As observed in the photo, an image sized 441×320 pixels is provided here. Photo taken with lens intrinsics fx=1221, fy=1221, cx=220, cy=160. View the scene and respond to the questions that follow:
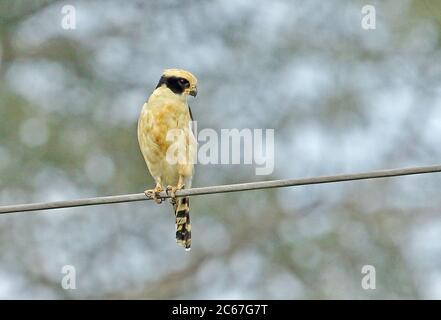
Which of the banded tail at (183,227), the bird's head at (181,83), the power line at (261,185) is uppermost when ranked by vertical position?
the bird's head at (181,83)

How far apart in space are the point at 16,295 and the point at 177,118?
6.38m

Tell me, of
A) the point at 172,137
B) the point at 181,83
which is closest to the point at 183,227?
the point at 172,137

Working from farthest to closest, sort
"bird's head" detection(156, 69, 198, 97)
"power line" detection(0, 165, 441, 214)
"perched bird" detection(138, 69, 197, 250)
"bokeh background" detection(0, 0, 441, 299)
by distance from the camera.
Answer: "bokeh background" detection(0, 0, 441, 299) → "bird's head" detection(156, 69, 198, 97) → "perched bird" detection(138, 69, 197, 250) → "power line" detection(0, 165, 441, 214)

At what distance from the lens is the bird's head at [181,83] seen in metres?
7.11

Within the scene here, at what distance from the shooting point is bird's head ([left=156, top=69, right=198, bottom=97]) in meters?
7.11

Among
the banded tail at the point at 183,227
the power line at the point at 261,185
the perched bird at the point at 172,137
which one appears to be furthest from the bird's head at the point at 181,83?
the power line at the point at 261,185

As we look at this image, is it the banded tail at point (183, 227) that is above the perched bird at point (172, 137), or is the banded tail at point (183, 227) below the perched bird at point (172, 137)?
below

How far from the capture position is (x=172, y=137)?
22.7ft

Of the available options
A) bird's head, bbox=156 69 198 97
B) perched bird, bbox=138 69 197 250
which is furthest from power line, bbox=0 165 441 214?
bird's head, bbox=156 69 198 97

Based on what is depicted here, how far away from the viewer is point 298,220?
42.9ft

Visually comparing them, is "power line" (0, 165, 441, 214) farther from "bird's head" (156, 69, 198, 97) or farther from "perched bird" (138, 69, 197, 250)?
"bird's head" (156, 69, 198, 97)

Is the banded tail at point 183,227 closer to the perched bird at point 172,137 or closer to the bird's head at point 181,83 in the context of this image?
the perched bird at point 172,137

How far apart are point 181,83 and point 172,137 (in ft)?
1.29

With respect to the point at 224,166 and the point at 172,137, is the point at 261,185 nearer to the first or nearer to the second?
the point at 172,137
